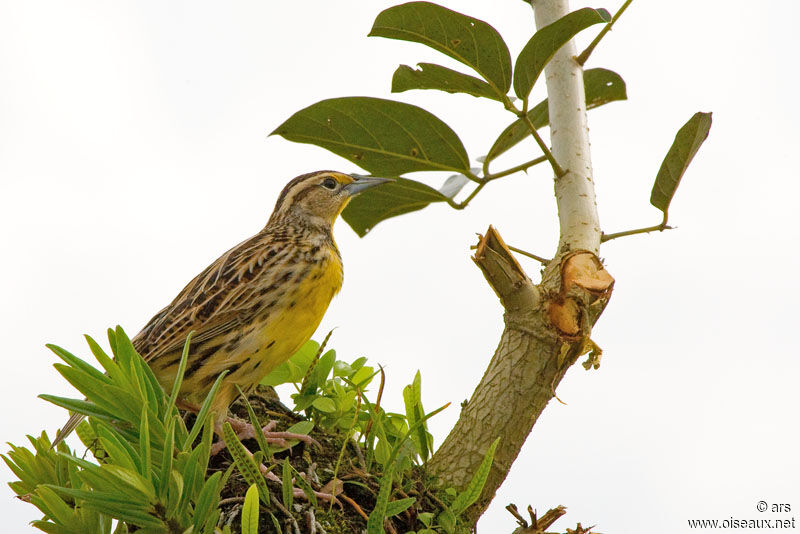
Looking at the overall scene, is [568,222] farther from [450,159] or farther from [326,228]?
[326,228]

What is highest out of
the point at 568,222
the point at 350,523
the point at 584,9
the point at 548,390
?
the point at 584,9

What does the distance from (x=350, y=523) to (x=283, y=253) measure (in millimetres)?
1521

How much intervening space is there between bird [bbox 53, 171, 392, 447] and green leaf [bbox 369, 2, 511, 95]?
82 cm

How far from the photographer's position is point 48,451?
312cm

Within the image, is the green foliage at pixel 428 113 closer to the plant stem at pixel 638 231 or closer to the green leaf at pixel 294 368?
the plant stem at pixel 638 231

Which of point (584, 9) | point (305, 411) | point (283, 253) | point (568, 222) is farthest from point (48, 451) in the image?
point (584, 9)

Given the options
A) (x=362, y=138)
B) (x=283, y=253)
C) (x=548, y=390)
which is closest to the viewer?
(x=548, y=390)

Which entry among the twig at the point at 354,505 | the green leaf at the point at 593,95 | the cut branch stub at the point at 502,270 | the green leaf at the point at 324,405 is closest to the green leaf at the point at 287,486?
the twig at the point at 354,505

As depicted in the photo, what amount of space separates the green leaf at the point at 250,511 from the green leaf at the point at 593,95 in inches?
83.5

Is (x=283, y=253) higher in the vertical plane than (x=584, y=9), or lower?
lower

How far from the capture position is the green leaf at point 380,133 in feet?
12.0

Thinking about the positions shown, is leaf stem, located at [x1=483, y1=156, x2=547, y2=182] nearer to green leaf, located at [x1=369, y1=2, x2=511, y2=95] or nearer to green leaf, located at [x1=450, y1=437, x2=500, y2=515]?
green leaf, located at [x1=369, y1=2, x2=511, y2=95]

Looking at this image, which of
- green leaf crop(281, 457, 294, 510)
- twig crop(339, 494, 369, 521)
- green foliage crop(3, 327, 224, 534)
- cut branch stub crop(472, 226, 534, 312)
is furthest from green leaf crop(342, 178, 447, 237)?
green foliage crop(3, 327, 224, 534)

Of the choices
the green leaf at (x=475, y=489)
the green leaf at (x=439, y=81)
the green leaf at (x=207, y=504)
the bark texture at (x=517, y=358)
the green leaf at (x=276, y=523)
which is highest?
the green leaf at (x=439, y=81)
